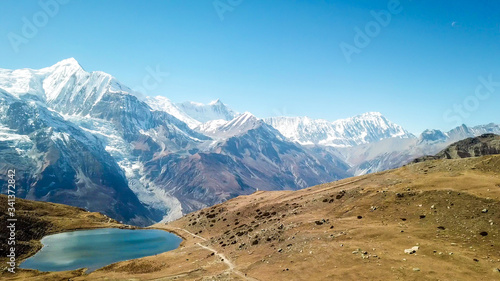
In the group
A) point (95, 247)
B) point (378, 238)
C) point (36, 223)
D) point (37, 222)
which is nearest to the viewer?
point (378, 238)

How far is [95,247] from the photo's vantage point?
107812 millimetres

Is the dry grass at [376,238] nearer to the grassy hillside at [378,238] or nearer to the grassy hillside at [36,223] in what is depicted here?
the grassy hillside at [378,238]

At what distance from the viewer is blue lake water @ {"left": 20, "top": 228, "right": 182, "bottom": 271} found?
8738 cm

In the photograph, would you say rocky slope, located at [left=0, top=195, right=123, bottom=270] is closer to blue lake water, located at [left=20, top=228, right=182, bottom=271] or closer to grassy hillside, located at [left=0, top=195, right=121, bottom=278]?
grassy hillside, located at [left=0, top=195, right=121, bottom=278]

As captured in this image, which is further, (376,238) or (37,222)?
(37,222)

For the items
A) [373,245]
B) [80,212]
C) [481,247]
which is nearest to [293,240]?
[373,245]

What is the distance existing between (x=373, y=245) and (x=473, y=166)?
168 feet

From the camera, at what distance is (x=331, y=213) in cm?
8619

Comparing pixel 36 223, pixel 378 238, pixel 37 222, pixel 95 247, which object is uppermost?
pixel 37 222

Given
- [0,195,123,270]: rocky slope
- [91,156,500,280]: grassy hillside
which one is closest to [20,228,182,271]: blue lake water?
[0,195,123,270]: rocky slope

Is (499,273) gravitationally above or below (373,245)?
below

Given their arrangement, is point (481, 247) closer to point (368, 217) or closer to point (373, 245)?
point (373, 245)

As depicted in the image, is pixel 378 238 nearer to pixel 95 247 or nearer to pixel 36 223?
pixel 95 247

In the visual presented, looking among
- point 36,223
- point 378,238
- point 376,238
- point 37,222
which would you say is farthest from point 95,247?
point 378,238
